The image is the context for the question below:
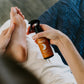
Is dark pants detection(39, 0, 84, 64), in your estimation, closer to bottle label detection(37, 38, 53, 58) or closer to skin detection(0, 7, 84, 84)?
skin detection(0, 7, 84, 84)

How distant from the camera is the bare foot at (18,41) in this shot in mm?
866

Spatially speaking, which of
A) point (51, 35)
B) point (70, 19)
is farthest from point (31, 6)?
point (51, 35)

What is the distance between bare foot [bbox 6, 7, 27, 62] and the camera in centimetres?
87

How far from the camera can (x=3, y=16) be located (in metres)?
1.48

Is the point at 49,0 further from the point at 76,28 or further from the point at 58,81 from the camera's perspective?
the point at 58,81

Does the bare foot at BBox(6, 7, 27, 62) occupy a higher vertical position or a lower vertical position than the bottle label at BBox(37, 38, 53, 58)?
higher

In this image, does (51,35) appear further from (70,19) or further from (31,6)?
(31,6)

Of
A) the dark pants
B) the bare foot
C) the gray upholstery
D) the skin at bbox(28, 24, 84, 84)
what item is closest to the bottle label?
the skin at bbox(28, 24, 84, 84)

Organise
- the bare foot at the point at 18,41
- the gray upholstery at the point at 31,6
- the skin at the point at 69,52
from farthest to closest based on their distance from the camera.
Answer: the gray upholstery at the point at 31,6, the bare foot at the point at 18,41, the skin at the point at 69,52

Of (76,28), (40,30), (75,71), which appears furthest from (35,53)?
Answer: (76,28)

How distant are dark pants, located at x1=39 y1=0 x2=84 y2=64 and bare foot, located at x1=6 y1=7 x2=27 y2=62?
29cm

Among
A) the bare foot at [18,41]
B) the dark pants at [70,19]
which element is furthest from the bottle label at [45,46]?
the dark pants at [70,19]

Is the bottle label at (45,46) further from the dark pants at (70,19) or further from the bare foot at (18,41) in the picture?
the dark pants at (70,19)

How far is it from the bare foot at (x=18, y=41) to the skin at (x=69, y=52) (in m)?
0.15
